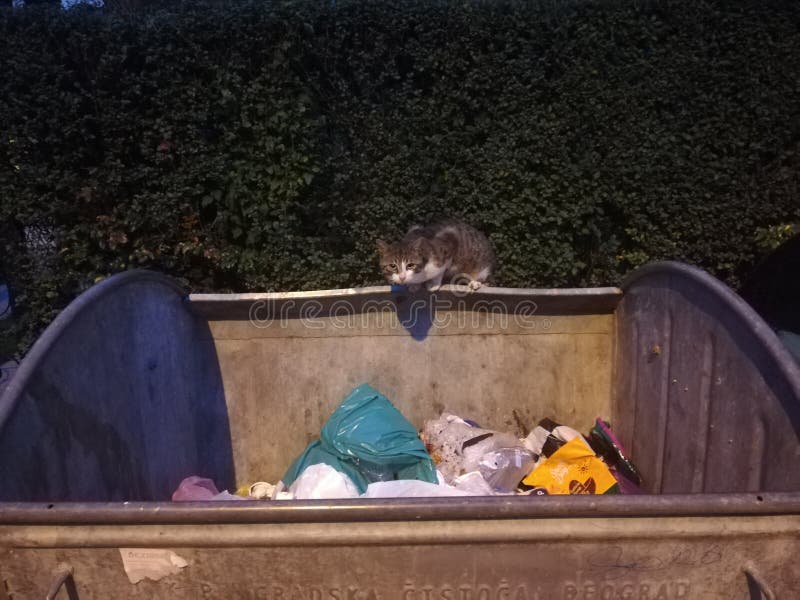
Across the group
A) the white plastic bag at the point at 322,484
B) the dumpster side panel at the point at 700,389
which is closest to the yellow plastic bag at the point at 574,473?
the dumpster side panel at the point at 700,389

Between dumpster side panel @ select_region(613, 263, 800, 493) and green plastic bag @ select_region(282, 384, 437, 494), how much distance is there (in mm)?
950

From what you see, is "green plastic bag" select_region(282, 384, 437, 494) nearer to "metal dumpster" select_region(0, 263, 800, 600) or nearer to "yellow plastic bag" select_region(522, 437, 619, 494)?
"metal dumpster" select_region(0, 263, 800, 600)

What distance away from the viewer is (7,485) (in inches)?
50.7

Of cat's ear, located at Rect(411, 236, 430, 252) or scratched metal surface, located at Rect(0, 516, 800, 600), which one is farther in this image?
cat's ear, located at Rect(411, 236, 430, 252)

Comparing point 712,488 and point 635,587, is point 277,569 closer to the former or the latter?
point 635,587

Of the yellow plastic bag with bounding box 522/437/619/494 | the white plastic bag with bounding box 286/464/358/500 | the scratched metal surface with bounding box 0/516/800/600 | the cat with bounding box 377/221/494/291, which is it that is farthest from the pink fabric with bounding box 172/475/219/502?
the yellow plastic bag with bounding box 522/437/619/494

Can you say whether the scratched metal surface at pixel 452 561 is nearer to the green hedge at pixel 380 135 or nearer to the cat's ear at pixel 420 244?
the cat's ear at pixel 420 244

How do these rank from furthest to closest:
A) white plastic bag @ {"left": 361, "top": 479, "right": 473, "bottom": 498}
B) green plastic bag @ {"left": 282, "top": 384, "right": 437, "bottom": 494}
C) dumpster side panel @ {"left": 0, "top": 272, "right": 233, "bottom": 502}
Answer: green plastic bag @ {"left": 282, "top": 384, "right": 437, "bottom": 494} → white plastic bag @ {"left": 361, "top": 479, "right": 473, "bottom": 498} → dumpster side panel @ {"left": 0, "top": 272, "right": 233, "bottom": 502}

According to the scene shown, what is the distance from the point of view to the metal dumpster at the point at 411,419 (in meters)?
1.05

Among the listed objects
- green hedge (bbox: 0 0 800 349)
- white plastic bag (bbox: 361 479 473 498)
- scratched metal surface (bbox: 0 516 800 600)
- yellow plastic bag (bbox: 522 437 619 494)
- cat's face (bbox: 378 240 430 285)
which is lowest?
yellow plastic bag (bbox: 522 437 619 494)

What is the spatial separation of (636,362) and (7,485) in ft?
7.33

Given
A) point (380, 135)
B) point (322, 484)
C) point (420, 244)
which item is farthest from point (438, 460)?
point (380, 135)

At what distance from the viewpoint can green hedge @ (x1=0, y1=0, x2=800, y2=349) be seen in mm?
3053

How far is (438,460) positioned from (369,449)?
0.35 m
